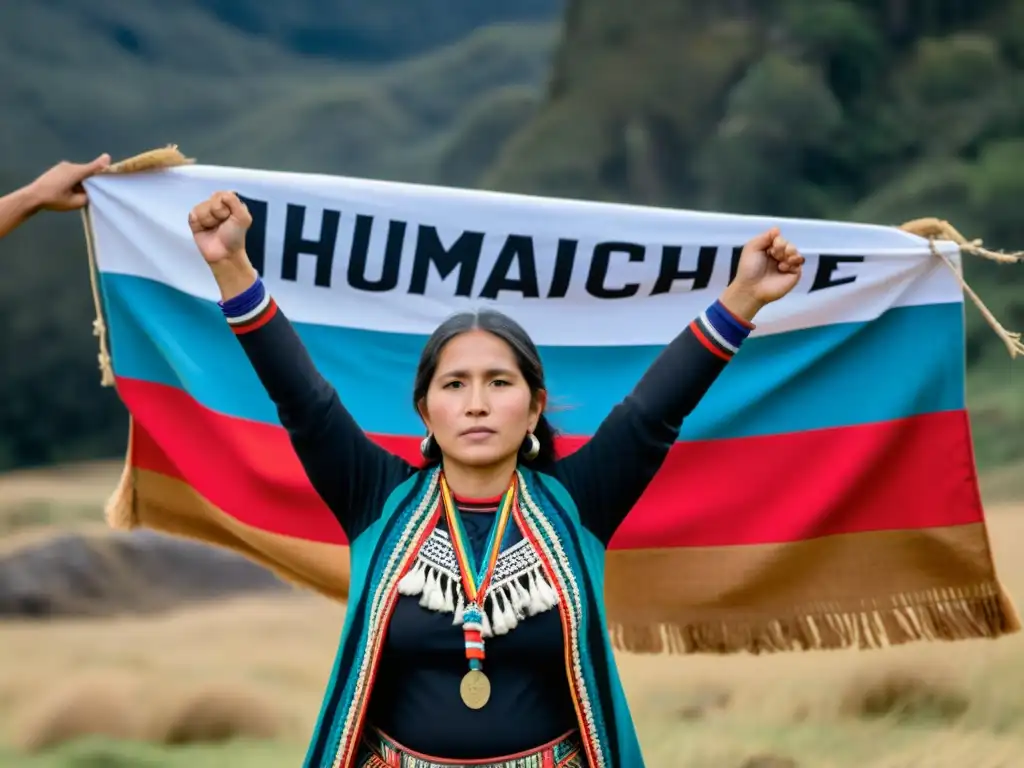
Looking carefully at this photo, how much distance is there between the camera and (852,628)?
2551mm

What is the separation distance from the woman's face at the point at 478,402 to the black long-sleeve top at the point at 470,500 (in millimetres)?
81

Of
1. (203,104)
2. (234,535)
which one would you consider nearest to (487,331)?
(234,535)

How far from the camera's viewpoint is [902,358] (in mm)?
2549

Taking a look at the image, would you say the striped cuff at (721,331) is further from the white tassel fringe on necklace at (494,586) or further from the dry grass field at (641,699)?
the dry grass field at (641,699)

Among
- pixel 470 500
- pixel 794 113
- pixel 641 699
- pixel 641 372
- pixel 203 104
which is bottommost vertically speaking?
pixel 470 500

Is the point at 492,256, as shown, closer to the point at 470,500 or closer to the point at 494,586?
the point at 470,500

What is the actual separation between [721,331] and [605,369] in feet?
3.27

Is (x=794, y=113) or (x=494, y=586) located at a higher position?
(x=794, y=113)

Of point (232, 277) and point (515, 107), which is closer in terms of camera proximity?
point (232, 277)

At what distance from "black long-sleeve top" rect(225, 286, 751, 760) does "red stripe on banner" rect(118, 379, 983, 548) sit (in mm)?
952

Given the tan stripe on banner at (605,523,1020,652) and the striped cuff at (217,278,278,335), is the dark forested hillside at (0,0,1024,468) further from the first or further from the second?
the striped cuff at (217,278,278,335)

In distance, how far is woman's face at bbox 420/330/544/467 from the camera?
1571 mm

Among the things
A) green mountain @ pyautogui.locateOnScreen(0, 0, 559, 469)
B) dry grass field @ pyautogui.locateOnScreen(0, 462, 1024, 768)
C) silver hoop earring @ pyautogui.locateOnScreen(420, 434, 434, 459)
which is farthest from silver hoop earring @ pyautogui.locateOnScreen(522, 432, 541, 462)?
green mountain @ pyautogui.locateOnScreen(0, 0, 559, 469)

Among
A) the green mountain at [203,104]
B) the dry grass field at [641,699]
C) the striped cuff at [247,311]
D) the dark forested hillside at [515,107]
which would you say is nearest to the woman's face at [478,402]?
the striped cuff at [247,311]
